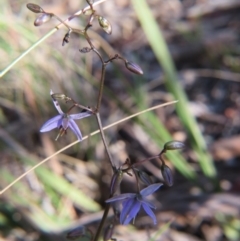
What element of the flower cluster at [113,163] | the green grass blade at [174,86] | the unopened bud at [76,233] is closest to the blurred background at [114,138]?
the green grass blade at [174,86]

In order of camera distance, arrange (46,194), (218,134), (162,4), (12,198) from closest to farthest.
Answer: (12,198)
(46,194)
(218,134)
(162,4)

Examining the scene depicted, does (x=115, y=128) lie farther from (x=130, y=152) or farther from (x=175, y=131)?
(x=175, y=131)

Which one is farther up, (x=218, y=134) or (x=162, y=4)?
(x=162, y=4)

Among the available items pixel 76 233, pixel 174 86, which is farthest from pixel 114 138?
pixel 76 233

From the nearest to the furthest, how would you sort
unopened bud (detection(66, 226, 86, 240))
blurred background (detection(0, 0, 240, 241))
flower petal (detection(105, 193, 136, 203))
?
1. flower petal (detection(105, 193, 136, 203))
2. unopened bud (detection(66, 226, 86, 240))
3. blurred background (detection(0, 0, 240, 241))

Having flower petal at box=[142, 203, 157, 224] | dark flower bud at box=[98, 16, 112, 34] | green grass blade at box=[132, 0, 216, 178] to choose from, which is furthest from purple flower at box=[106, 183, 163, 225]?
green grass blade at box=[132, 0, 216, 178]

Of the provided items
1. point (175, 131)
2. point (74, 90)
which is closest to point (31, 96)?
point (74, 90)

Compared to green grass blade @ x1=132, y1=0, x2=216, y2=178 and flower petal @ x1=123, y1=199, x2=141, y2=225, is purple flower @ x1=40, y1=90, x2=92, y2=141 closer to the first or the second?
flower petal @ x1=123, y1=199, x2=141, y2=225

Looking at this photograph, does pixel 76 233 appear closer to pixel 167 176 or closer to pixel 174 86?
pixel 167 176
